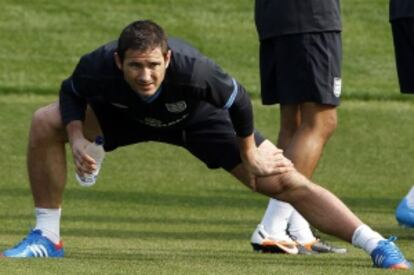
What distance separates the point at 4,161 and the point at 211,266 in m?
6.79

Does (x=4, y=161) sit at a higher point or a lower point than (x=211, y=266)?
lower

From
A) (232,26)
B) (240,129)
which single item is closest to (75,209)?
(240,129)

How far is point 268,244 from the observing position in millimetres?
10195

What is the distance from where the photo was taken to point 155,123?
9164 mm

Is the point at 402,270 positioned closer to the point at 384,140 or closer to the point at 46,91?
the point at 384,140

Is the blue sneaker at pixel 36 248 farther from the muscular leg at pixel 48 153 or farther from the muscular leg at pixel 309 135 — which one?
the muscular leg at pixel 309 135

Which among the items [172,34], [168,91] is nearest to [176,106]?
[168,91]

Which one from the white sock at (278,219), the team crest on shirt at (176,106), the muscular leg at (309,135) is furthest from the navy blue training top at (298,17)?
the team crest on shirt at (176,106)

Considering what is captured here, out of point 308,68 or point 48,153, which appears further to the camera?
point 308,68

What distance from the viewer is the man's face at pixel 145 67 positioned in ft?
28.4

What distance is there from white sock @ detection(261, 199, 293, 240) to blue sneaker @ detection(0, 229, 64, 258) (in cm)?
132

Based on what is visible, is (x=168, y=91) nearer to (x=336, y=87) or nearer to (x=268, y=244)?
(x=268, y=244)

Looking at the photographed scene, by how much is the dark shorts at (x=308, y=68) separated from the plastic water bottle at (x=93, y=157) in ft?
5.32

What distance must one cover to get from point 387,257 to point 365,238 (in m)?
0.18
